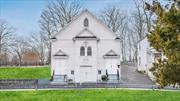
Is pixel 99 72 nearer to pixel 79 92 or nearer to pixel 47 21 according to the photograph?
pixel 79 92

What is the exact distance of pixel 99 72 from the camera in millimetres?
50000

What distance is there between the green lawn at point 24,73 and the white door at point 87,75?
612 cm

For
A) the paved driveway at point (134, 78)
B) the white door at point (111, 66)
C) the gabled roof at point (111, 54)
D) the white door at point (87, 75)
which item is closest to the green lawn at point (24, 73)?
the white door at point (87, 75)

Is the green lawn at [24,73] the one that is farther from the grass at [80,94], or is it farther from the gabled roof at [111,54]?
the grass at [80,94]

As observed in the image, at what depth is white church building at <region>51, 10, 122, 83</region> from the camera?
49.5 m

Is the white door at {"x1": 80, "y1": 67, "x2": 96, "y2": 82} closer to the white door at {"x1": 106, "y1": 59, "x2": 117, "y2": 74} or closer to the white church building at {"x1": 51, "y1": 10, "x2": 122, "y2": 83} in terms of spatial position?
the white church building at {"x1": 51, "y1": 10, "x2": 122, "y2": 83}

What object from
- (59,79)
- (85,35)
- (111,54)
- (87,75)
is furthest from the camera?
(111,54)

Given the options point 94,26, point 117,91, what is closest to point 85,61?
point 94,26

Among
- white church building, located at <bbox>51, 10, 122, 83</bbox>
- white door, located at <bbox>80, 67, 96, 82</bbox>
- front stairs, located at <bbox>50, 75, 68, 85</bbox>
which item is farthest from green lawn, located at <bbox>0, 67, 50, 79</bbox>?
white door, located at <bbox>80, 67, 96, 82</bbox>

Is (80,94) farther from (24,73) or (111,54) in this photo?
(24,73)

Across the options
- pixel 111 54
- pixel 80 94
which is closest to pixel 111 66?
pixel 111 54

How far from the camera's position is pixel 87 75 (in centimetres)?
4928

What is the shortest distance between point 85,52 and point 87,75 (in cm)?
311

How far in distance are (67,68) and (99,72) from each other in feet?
14.0
